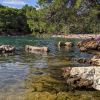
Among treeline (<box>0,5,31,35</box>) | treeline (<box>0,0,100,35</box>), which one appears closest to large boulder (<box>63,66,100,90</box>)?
treeline (<box>0,0,100,35</box>)

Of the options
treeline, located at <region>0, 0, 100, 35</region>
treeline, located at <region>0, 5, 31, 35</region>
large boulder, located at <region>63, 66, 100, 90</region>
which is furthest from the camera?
treeline, located at <region>0, 5, 31, 35</region>

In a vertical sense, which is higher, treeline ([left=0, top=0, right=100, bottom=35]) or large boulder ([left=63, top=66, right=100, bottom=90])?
treeline ([left=0, top=0, right=100, bottom=35])

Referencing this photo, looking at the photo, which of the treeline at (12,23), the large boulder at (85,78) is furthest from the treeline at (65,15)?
the treeline at (12,23)

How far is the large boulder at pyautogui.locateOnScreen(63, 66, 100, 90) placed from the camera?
59.3ft

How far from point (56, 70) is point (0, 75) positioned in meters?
5.19

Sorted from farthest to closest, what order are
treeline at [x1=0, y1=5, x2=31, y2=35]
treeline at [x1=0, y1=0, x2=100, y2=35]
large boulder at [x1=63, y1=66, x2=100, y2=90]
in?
treeline at [x1=0, y1=5, x2=31, y2=35]
treeline at [x1=0, y1=0, x2=100, y2=35]
large boulder at [x1=63, y1=66, x2=100, y2=90]

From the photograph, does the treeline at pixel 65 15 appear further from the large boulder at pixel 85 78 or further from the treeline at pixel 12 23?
the treeline at pixel 12 23

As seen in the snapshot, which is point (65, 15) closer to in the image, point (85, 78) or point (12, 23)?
point (85, 78)

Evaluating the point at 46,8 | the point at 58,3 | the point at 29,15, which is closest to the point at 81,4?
the point at 58,3

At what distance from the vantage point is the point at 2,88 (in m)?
18.0

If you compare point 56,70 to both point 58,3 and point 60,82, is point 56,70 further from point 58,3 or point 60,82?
point 58,3

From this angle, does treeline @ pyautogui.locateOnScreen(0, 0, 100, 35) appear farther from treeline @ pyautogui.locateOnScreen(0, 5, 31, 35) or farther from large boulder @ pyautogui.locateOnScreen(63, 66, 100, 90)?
treeline @ pyautogui.locateOnScreen(0, 5, 31, 35)

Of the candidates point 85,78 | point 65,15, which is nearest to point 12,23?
point 65,15

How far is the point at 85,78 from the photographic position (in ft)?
61.6
